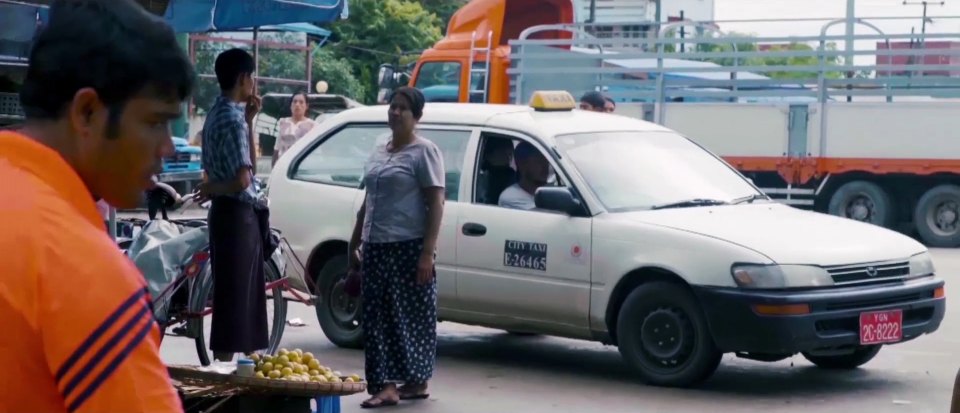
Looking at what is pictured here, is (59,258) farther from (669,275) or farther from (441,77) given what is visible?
(441,77)

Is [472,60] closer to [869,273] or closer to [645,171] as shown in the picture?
[645,171]

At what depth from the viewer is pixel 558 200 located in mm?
8500

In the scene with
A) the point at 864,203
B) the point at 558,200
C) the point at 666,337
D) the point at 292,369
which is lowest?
the point at 864,203

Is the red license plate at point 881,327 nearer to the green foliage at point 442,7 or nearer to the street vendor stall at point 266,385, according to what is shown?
the street vendor stall at point 266,385

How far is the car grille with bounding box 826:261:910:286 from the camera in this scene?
7.99 m

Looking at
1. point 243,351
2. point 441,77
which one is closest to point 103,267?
point 243,351

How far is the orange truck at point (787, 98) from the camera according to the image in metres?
18.8

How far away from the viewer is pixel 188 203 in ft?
27.4

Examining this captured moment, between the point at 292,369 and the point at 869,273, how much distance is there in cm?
363

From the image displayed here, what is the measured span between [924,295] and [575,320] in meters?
1.94

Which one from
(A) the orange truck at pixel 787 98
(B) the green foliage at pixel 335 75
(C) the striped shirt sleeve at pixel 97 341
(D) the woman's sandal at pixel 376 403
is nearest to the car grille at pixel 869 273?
(D) the woman's sandal at pixel 376 403

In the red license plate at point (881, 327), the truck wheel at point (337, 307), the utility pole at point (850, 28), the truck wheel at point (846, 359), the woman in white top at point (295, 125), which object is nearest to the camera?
the red license plate at point (881, 327)

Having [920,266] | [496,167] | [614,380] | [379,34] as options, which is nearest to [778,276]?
[920,266]

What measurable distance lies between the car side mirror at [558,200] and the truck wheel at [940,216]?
37.6ft
